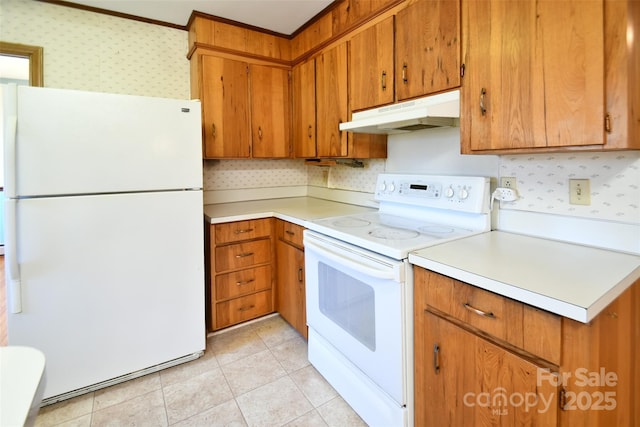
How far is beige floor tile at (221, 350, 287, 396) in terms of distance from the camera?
1.83 m

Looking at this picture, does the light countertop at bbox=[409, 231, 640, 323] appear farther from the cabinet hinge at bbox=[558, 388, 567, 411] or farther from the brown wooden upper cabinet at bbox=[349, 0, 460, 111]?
the brown wooden upper cabinet at bbox=[349, 0, 460, 111]

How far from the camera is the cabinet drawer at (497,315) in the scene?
2.86ft

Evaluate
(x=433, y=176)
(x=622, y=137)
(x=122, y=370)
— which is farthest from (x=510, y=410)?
(x=122, y=370)

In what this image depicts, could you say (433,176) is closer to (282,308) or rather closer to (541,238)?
(541,238)

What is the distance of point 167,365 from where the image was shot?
1960 mm

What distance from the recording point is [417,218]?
1.88 metres

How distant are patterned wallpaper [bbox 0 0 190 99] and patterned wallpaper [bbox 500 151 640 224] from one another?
250 cm

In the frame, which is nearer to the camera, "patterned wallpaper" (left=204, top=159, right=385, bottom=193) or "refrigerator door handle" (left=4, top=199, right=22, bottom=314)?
"refrigerator door handle" (left=4, top=199, right=22, bottom=314)

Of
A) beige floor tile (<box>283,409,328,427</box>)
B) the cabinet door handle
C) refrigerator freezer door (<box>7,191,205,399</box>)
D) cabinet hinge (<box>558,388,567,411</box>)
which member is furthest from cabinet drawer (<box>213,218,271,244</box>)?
cabinet hinge (<box>558,388,567,411</box>)

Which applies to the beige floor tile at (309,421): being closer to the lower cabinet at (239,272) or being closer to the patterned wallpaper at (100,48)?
the lower cabinet at (239,272)

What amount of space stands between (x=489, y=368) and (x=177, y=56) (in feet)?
9.54

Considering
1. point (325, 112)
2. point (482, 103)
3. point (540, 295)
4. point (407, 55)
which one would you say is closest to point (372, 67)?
point (407, 55)

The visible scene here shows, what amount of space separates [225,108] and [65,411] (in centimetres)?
209

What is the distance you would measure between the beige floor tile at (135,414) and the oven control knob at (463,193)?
183 centimetres
